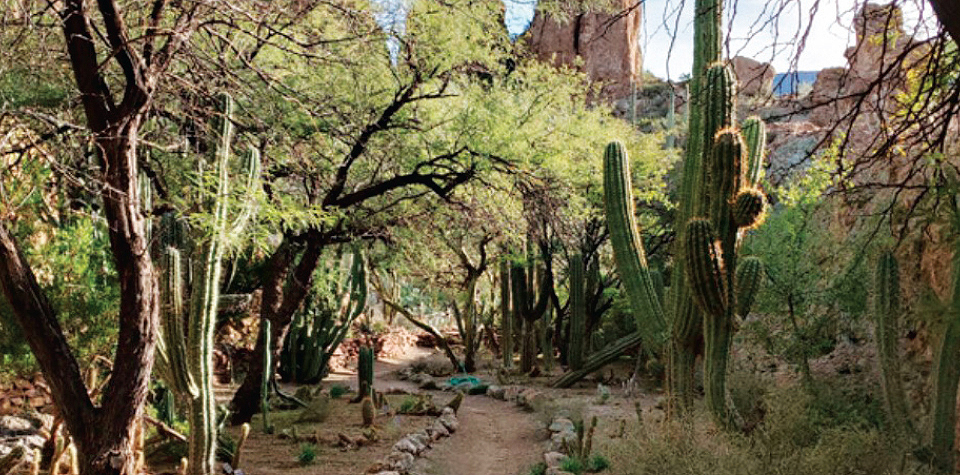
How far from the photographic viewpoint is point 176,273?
6082 millimetres

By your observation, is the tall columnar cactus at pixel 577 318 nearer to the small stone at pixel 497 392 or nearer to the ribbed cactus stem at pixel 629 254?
the small stone at pixel 497 392

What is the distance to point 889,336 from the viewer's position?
696cm

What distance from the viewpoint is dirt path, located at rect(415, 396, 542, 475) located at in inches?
353

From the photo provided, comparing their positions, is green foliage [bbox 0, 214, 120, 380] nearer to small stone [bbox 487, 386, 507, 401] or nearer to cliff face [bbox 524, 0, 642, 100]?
small stone [bbox 487, 386, 507, 401]

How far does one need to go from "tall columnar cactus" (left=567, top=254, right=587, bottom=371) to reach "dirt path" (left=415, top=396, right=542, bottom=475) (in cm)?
196

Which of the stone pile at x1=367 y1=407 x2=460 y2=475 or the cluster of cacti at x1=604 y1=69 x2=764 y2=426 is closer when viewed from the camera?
the cluster of cacti at x1=604 y1=69 x2=764 y2=426

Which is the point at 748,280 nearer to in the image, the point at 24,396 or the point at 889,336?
the point at 889,336

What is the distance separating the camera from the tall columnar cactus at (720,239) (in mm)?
6562

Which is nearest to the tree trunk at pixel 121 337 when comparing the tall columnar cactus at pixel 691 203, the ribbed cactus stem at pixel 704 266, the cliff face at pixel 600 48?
the ribbed cactus stem at pixel 704 266

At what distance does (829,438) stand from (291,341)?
1066 cm

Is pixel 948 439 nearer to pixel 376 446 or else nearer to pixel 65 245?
pixel 376 446

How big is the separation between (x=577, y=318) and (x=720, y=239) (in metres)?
8.30

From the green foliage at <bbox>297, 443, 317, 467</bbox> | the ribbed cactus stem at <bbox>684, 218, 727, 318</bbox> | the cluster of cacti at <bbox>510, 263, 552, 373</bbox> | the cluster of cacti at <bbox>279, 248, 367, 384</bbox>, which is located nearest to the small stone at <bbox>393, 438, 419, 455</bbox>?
the green foliage at <bbox>297, 443, 317, 467</bbox>

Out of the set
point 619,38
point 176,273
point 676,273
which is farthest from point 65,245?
point 619,38
